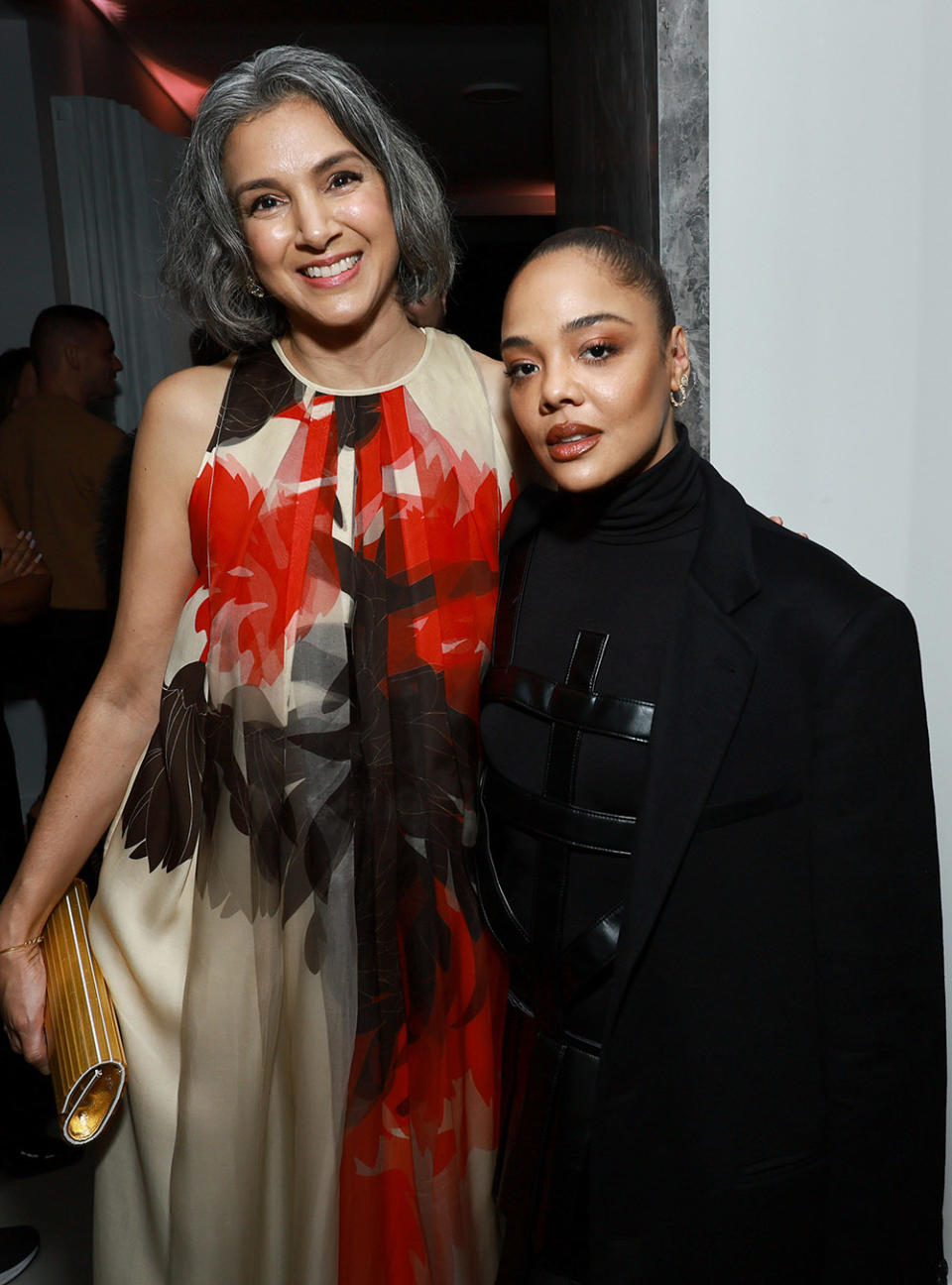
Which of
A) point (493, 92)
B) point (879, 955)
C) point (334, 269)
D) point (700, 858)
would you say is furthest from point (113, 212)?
point (879, 955)

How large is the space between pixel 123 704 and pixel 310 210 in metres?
0.64

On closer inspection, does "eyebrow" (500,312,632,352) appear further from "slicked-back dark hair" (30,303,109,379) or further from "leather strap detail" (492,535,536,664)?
"slicked-back dark hair" (30,303,109,379)

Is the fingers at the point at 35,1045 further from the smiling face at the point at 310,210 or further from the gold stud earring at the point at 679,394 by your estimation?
the gold stud earring at the point at 679,394

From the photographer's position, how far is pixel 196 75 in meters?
4.72

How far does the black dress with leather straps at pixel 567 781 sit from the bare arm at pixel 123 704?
42cm

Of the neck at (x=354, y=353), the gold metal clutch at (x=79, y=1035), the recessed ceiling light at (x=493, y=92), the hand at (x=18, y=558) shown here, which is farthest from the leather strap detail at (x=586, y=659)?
→ the recessed ceiling light at (x=493, y=92)

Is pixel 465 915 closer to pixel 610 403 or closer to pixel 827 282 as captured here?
pixel 610 403

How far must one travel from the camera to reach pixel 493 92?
510 cm

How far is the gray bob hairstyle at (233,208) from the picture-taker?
122 centimetres

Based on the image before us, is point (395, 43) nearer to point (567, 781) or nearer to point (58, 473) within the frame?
point (58, 473)

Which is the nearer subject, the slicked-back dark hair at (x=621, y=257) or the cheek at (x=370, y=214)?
the slicked-back dark hair at (x=621, y=257)

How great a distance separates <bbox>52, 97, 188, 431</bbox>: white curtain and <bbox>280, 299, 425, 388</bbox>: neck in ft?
9.10

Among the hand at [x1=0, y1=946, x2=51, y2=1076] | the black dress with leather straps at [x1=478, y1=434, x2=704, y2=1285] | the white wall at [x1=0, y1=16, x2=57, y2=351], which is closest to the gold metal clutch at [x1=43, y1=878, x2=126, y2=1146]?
the hand at [x1=0, y1=946, x2=51, y2=1076]

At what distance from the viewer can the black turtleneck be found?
3.55 ft
